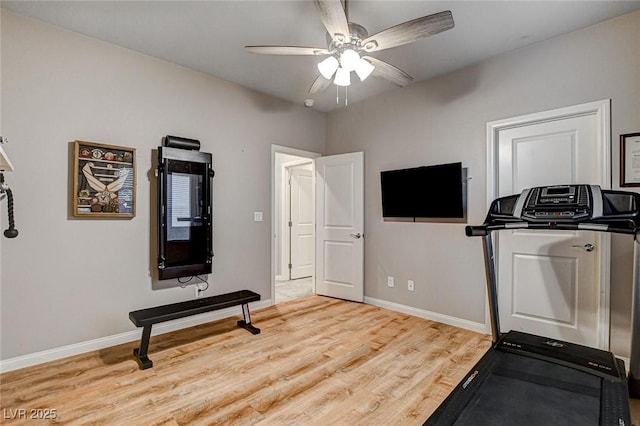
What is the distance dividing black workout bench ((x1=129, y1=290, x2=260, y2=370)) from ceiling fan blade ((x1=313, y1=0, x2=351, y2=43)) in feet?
8.33

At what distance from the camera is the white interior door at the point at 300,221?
6.03m

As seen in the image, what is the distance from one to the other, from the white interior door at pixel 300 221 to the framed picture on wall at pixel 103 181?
3.21 metres

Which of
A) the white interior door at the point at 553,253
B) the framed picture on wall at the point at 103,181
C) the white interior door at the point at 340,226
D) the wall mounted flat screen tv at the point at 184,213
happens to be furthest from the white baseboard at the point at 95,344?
the white interior door at the point at 553,253

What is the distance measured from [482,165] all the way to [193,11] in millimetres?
2957

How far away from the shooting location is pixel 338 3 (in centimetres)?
184

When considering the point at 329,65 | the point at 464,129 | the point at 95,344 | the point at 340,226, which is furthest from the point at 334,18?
the point at 95,344

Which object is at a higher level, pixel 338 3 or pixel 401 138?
pixel 338 3

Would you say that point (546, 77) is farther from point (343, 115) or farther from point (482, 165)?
point (343, 115)

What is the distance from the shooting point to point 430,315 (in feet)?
12.2

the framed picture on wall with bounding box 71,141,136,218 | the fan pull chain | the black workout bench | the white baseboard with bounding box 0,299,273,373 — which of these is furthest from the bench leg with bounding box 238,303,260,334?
the fan pull chain

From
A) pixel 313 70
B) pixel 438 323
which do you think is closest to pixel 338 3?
pixel 313 70

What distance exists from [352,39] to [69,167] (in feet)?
8.36

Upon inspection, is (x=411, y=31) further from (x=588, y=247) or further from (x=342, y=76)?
(x=588, y=247)

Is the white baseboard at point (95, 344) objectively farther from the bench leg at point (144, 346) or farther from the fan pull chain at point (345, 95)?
the fan pull chain at point (345, 95)
